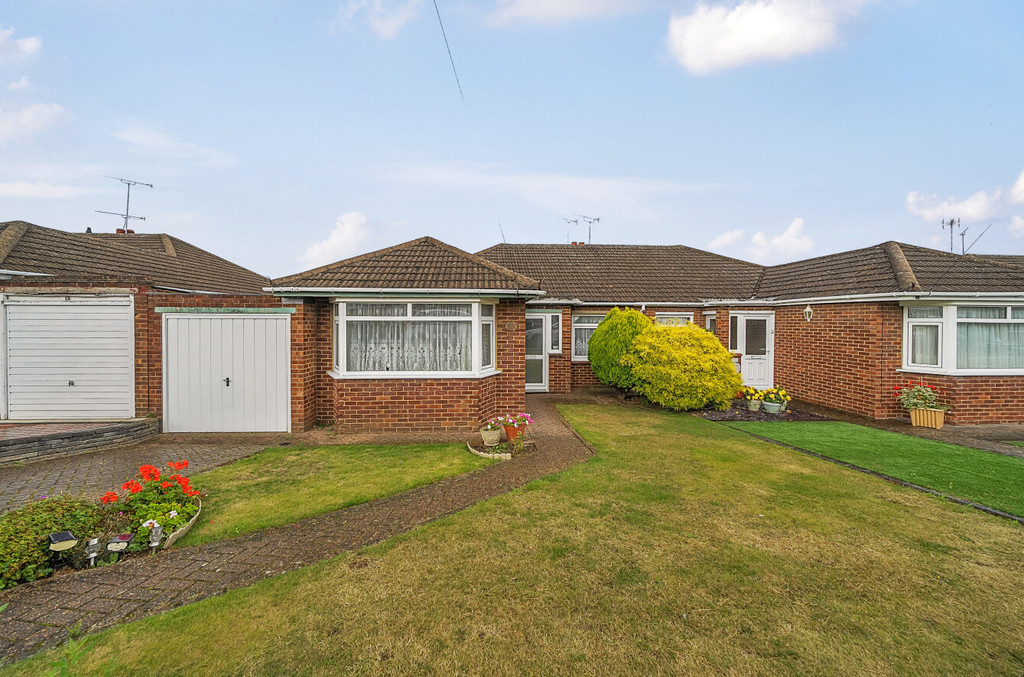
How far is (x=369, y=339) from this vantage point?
28.1ft

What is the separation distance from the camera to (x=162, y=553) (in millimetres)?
3965

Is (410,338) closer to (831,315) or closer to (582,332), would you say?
(582,332)

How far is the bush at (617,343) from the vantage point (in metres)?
11.5

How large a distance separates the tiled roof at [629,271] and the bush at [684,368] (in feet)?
12.6

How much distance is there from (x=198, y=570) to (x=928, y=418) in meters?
13.1

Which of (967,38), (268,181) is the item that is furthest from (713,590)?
(268,181)

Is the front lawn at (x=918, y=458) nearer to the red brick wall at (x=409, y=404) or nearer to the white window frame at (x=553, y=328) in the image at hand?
the white window frame at (x=553, y=328)

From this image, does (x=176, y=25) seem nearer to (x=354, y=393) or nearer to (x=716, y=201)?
(x=354, y=393)

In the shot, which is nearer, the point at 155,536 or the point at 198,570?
the point at 198,570

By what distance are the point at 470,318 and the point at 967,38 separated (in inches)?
564

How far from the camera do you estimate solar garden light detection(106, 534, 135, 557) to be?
12.5ft

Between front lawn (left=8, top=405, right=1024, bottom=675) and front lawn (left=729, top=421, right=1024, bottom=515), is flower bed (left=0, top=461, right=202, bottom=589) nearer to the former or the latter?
front lawn (left=8, top=405, right=1024, bottom=675)

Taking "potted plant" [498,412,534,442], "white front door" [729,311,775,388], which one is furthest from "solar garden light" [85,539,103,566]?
"white front door" [729,311,775,388]

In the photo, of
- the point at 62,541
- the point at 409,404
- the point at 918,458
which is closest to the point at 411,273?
the point at 409,404
